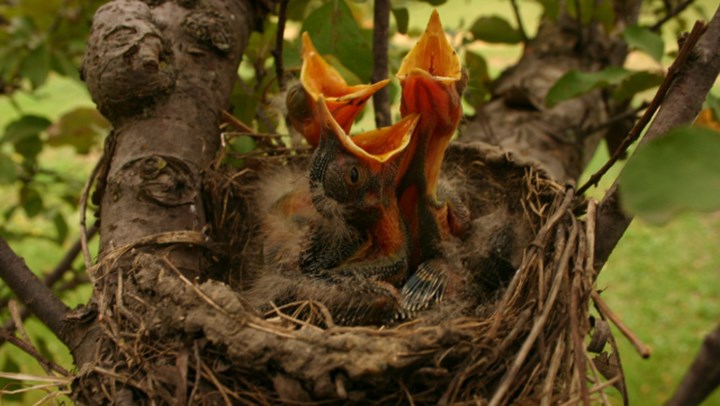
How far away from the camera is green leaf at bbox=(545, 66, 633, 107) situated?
1.31 metres

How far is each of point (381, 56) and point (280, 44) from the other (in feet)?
0.70

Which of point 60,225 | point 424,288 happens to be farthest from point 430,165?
point 60,225

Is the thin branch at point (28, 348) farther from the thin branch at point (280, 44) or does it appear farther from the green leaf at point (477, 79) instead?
the green leaf at point (477, 79)

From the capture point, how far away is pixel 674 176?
0.44m

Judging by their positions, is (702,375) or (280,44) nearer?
(702,375)

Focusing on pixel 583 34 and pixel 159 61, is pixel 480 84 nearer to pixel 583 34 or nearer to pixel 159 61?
pixel 583 34

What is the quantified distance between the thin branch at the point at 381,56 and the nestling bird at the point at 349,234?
0.76 feet

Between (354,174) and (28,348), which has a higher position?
(354,174)

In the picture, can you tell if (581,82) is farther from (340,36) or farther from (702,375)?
(702,375)

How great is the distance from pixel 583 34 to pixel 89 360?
55.6 inches

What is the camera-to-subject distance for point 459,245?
1278mm

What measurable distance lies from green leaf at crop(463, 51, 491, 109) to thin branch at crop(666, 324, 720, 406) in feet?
3.85

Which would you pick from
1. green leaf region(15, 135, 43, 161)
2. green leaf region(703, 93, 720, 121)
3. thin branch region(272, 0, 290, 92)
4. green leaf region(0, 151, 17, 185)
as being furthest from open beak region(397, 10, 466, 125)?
green leaf region(15, 135, 43, 161)

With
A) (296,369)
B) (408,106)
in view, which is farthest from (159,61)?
(296,369)
